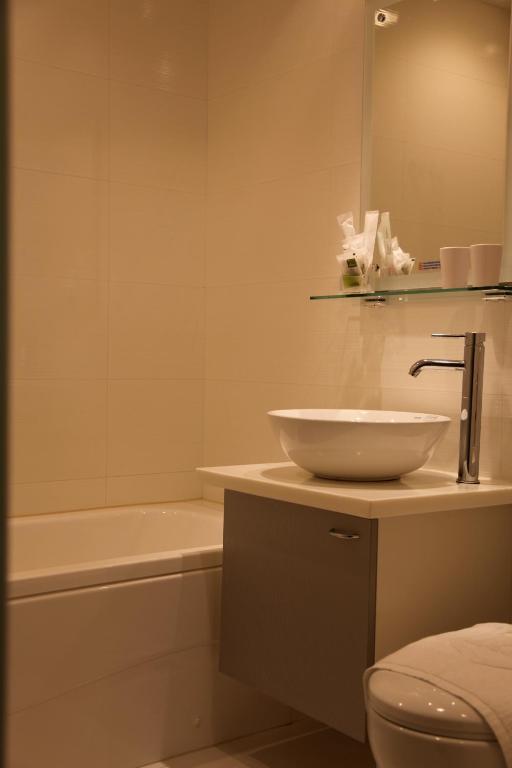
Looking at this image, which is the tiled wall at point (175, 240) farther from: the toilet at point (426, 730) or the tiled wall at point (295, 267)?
the toilet at point (426, 730)

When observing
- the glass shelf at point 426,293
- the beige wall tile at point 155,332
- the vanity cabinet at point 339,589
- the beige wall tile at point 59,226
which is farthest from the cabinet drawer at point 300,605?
the beige wall tile at point 59,226

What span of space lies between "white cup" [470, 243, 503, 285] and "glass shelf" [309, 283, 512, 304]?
25 mm

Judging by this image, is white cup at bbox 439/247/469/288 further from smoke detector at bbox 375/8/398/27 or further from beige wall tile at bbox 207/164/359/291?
smoke detector at bbox 375/8/398/27

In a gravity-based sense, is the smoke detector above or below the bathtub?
above

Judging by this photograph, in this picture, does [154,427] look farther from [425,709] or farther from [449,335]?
[425,709]

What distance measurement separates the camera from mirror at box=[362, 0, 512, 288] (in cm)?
227

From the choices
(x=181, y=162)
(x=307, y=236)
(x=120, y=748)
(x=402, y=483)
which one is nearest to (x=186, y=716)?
(x=120, y=748)

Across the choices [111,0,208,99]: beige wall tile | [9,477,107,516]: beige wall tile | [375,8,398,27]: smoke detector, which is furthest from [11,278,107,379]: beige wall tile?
[375,8,398,27]: smoke detector

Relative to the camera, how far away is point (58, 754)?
7.17 feet

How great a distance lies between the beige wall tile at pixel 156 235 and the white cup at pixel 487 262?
4.53ft

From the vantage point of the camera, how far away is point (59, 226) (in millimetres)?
2980

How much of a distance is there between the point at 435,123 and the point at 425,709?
1.59 m

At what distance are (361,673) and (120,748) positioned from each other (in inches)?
Result: 30.0

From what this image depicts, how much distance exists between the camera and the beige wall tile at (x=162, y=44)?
3.11 meters
